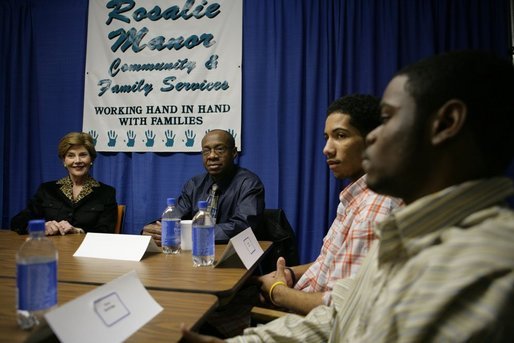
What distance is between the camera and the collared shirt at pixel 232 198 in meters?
2.10

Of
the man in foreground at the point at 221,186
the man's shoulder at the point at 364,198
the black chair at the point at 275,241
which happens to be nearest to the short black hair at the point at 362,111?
the man's shoulder at the point at 364,198

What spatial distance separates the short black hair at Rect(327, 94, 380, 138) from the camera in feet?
4.46

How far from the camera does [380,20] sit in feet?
8.92

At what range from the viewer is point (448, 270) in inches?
19.5

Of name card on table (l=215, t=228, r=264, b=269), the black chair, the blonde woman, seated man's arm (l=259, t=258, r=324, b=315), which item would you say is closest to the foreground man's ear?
seated man's arm (l=259, t=258, r=324, b=315)

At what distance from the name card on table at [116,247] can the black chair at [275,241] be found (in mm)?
978

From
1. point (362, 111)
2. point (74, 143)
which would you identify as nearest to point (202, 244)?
point (362, 111)

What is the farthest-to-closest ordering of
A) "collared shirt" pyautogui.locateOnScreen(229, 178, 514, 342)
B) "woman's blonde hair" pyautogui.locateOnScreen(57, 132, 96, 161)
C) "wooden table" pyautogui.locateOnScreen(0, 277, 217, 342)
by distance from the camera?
1. "woman's blonde hair" pyautogui.locateOnScreen(57, 132, 96, 161)
2. "wooden table" pyautogui.locateOnScreen(0, 277, 217, 342)
3. "collared shirt" pyautogui.locateOnScreen(229, 178, 514, 342)

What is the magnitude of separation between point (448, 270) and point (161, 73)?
2.97 metres

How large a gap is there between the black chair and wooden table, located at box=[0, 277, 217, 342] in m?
1.34

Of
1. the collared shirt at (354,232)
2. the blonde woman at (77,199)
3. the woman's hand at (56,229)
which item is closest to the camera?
the collared shirt at (354,232)

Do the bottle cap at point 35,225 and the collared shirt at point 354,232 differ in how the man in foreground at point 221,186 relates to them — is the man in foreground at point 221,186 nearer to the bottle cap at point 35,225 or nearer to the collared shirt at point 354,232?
the collared shirt at point 354,232

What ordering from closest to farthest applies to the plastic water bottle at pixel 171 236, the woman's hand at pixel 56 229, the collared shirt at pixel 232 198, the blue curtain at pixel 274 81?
the plastic water bottle at pixel 171 236
the woman's hand at pixel 56 229
the collared shirt at pixel 232 198
the blue curtain at pixel 274 81

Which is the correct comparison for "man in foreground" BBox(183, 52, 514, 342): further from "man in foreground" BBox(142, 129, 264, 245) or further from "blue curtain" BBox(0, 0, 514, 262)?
"blue curtain" BBox(0, 0, 514, 262)
